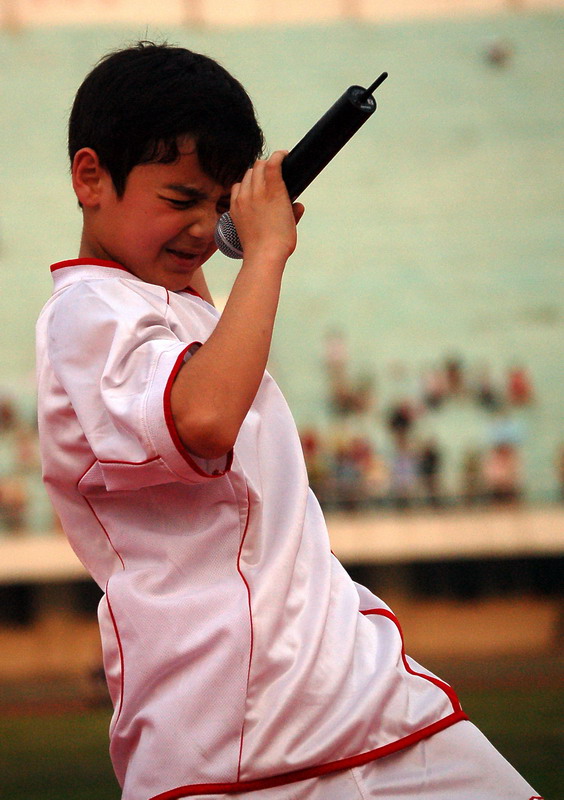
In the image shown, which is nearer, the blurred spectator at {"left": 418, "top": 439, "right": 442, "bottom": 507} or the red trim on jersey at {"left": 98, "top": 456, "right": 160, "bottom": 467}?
the red trim on jersey at {"left": 98, "top": 456, "right": 160, "bottom": 467}

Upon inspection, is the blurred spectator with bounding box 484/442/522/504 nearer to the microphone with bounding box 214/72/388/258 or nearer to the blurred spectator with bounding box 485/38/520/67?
the blurred spectator with bounding box 485/38/520/67

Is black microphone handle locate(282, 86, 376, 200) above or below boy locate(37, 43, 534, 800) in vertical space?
above

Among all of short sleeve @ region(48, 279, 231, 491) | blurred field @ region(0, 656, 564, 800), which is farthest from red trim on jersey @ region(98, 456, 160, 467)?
blurred field @ region(0, 656, 564, 800)

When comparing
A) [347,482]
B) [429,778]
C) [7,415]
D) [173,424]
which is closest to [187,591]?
[173,424]

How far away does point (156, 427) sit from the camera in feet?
4.58

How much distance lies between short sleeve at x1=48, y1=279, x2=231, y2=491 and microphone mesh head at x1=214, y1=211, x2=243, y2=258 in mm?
124

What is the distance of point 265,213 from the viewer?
154 centimetres

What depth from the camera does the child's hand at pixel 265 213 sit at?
60.1 inches

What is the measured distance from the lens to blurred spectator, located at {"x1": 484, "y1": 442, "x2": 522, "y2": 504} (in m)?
12.7

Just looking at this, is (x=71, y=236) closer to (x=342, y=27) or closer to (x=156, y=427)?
(x=342, y=27)

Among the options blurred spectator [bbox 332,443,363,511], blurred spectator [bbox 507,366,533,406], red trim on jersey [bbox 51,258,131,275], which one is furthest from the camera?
blurred spectator [bbox 507,366,533,406]

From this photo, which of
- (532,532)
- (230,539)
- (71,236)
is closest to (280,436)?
(230,539)

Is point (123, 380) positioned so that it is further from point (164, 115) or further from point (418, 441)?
point (418, 441)

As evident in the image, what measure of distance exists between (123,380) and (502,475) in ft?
38.0
